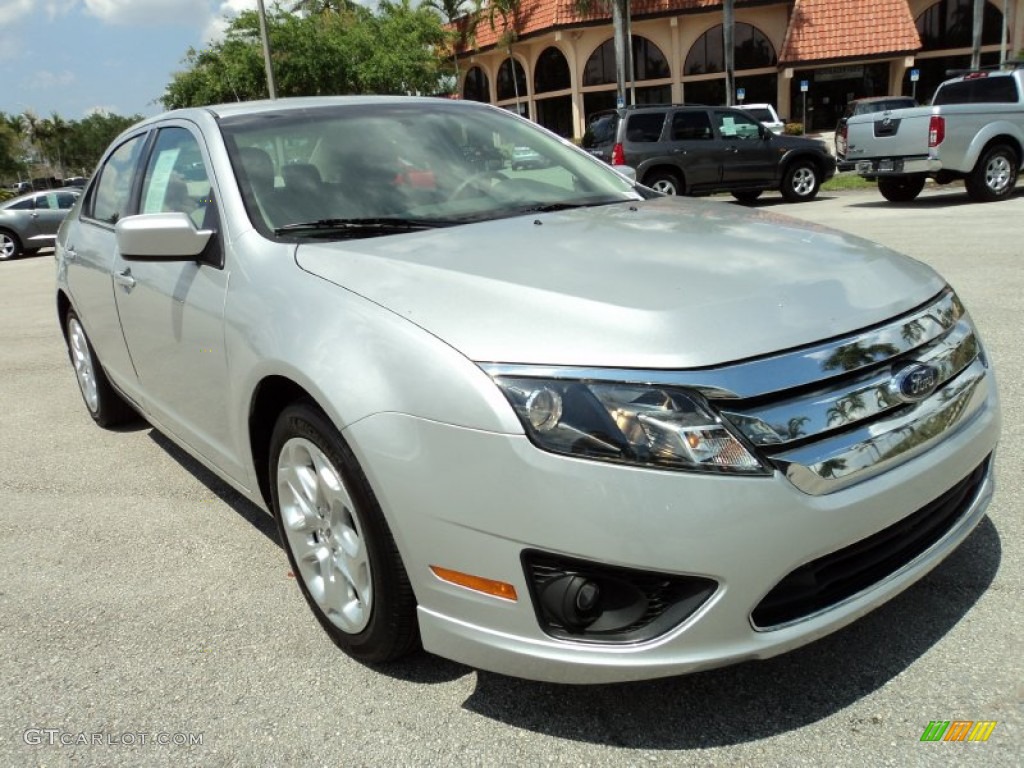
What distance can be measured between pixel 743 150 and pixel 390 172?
13.9 meters

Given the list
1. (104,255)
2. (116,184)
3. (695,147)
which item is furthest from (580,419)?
(695,147)

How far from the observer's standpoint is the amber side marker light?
78.4 inches

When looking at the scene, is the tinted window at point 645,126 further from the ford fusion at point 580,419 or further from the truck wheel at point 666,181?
the ford fusion at point 580,419

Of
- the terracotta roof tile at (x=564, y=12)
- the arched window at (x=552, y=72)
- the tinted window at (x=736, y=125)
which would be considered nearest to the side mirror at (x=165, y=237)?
the tinted window at (x=736, y=125)

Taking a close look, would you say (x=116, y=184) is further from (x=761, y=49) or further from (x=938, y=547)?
(x=761, y=49)

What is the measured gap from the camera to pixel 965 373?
240 cm

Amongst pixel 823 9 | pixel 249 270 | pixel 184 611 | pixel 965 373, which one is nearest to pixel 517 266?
pixel 249 270

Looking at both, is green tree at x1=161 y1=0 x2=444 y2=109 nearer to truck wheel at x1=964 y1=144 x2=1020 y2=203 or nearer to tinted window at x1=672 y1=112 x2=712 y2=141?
tinted window at x1=672 y1=112 x2=712 y2=141

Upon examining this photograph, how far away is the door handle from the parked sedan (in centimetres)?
1702

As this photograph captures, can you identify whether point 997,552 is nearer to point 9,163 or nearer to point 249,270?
point 249,270

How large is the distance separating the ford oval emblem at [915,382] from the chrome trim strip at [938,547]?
425mm

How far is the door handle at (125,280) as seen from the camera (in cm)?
361

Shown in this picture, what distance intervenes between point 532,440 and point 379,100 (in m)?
2.35

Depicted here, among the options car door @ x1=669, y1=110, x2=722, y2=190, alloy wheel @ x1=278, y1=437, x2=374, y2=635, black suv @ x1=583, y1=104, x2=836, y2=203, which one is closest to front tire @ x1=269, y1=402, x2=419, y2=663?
alloy wheel @ x1=278, y1=437, x2=374, y2=635
